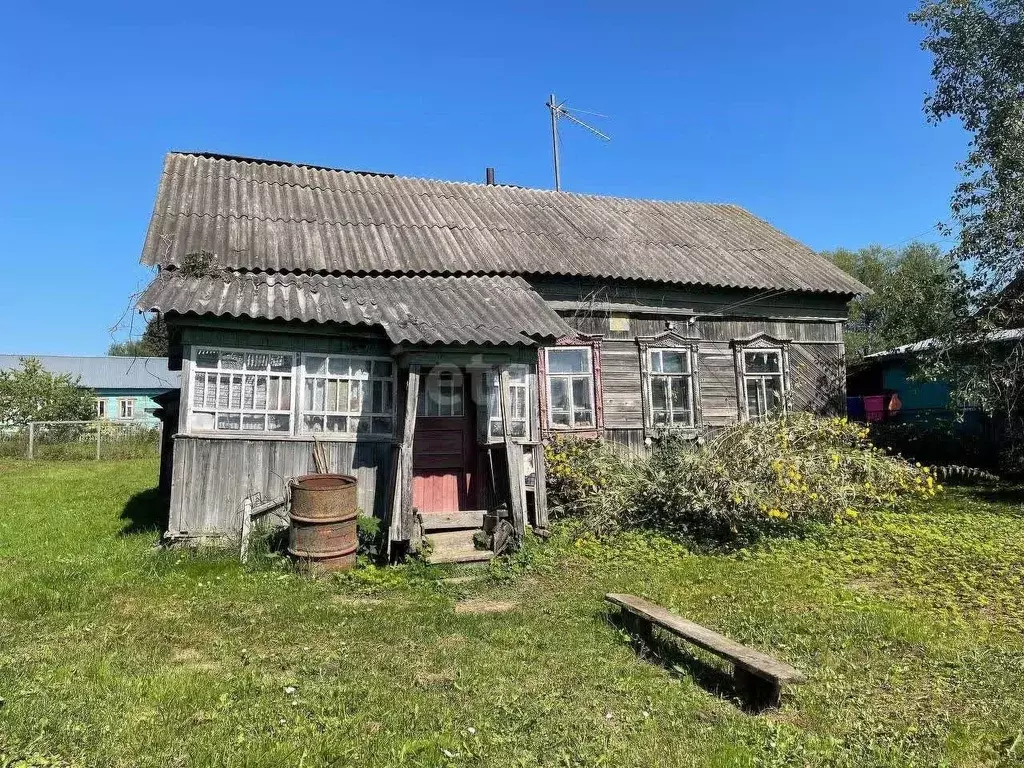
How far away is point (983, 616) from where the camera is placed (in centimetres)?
569

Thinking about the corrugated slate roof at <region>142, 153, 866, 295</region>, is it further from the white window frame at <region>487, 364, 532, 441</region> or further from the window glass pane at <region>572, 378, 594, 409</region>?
the white window frame at <region>487, 364, 532, 441</region>

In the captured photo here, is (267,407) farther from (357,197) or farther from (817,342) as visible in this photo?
(817,342)

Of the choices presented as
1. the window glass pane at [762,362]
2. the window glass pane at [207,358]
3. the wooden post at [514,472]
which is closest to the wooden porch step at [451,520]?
the wooden post at [514,472]

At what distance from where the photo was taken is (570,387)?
11508 mm

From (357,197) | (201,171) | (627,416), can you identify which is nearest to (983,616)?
(627,416)

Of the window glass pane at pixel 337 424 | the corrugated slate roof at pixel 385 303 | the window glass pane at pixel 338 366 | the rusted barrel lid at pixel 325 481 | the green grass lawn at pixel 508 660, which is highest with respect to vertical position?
the corrugated slate roof at pixel 385 303

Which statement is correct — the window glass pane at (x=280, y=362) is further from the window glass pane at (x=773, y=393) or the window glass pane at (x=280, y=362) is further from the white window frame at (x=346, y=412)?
the window glass pane at (x=773, y=393)

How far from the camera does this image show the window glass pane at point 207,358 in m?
7.90

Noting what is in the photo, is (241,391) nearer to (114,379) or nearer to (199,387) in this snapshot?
(199,387)

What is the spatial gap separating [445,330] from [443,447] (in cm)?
172

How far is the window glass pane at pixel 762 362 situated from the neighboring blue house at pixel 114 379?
3204 centimetres

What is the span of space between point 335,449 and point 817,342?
9.96 m

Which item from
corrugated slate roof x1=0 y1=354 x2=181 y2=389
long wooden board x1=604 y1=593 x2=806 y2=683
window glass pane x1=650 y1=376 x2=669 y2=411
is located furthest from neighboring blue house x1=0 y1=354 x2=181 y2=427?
long wooden board x1=604 y1=593 x2=806 y2=683

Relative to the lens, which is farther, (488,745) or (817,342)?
(817,342)
